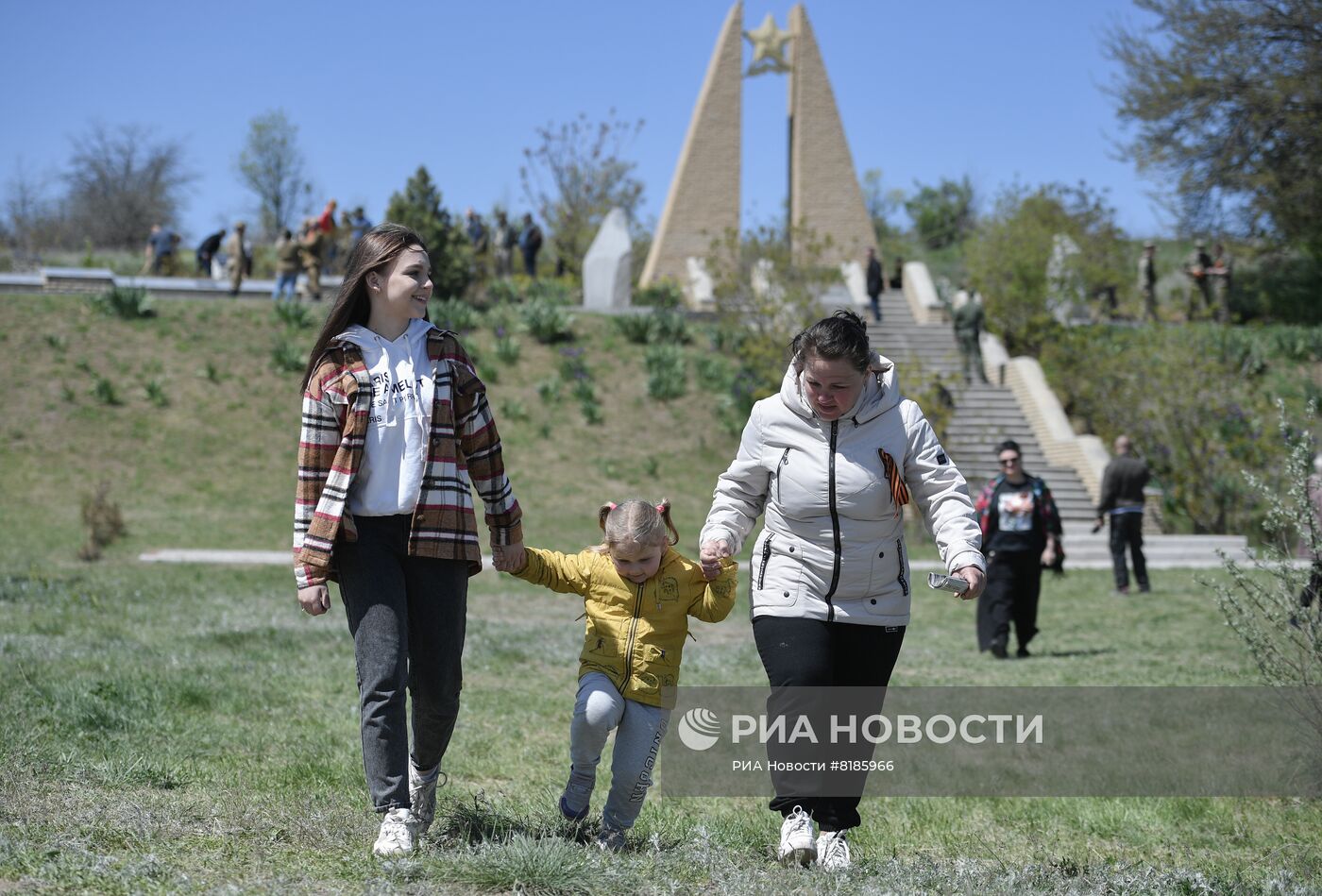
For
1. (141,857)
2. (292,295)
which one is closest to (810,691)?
(141,857)

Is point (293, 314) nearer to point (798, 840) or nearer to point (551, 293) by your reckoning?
point (551, 293)

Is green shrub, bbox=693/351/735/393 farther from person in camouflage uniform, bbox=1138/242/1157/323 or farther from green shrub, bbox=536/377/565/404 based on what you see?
person in camouflage uniform, bbox=1138/242/1157/323

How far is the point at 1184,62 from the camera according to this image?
105ft

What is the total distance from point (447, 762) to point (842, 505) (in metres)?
2.61

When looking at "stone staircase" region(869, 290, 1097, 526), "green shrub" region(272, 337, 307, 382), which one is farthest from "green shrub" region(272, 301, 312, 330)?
"stone staircase" region(869, 290, 1097, 526)

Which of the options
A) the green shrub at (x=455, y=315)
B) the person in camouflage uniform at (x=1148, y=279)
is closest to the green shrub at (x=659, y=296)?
the green shrub at (x=455, y=315)

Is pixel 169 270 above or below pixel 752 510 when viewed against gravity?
above

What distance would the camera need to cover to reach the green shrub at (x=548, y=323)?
26.5 meters

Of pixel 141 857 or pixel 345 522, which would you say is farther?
pixel 345 522

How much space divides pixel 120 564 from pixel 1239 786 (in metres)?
12.2

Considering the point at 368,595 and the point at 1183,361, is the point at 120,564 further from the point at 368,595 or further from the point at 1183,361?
the point at 1183,361

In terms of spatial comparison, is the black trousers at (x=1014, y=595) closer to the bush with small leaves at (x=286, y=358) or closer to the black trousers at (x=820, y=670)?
the black trousers at (x=820, y=670)

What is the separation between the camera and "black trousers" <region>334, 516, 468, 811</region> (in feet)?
12.6

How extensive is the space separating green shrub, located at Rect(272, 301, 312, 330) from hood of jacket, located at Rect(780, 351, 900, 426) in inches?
893
